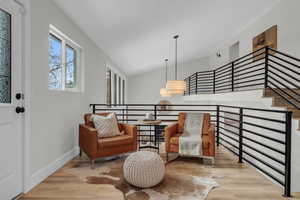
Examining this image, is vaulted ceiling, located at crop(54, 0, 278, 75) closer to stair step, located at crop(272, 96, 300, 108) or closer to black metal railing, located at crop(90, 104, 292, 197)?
black metal railing, located at crop(90, 104, 292, 197)

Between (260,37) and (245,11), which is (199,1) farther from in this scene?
(260,37)

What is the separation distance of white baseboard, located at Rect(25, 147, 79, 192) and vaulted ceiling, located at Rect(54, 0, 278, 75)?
231 cm

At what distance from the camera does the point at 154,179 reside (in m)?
2.30

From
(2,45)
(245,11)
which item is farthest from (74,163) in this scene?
(245,11)

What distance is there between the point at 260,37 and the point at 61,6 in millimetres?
4534

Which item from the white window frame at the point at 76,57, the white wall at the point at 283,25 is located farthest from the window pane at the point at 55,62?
the white wall at the point at 283,25

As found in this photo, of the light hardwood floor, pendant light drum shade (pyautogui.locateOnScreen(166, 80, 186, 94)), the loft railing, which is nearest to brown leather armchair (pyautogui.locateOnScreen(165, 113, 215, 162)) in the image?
the light hardwood floor

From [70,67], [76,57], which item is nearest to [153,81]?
[76,57]

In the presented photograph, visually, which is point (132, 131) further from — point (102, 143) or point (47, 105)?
point (47, 105)

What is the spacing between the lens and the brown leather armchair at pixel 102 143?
292 centimetres

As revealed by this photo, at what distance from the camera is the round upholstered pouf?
7.45ft

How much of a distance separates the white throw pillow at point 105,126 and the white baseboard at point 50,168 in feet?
2.20

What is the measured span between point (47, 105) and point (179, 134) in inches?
92.6

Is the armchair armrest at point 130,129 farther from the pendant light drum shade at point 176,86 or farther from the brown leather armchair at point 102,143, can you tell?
the pendant light drum shade at point 176,86
